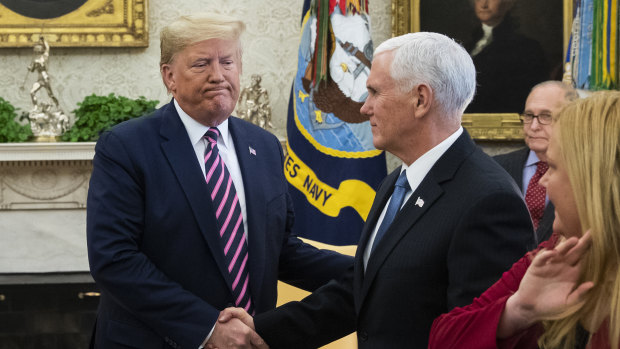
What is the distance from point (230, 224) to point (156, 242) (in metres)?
0.27

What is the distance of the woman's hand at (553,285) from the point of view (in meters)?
1.49

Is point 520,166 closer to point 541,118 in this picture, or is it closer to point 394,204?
point 541,118

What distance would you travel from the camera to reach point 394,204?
2352 mm

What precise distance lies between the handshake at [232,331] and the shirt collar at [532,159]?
8.29ft

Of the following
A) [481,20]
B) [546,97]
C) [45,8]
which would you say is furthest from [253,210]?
[45,8]

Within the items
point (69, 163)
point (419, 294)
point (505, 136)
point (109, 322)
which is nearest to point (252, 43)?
point (69, 163)

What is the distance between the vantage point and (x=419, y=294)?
211 cm

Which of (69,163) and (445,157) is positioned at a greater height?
(445,157)

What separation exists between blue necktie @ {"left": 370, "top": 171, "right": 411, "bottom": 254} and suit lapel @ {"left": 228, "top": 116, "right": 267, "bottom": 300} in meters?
0.60

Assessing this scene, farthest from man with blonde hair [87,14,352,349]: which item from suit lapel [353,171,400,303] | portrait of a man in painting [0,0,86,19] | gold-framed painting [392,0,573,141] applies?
portrait of a man in painting [0,0,86,19]

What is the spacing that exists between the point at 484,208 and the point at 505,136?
16.1 feet

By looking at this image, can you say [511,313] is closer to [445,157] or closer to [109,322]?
[445,157]

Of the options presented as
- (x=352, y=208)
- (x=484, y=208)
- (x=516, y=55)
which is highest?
(x=516, y=55)

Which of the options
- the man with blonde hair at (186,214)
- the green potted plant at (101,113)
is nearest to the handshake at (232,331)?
the man with blonde hair at (186,214)
